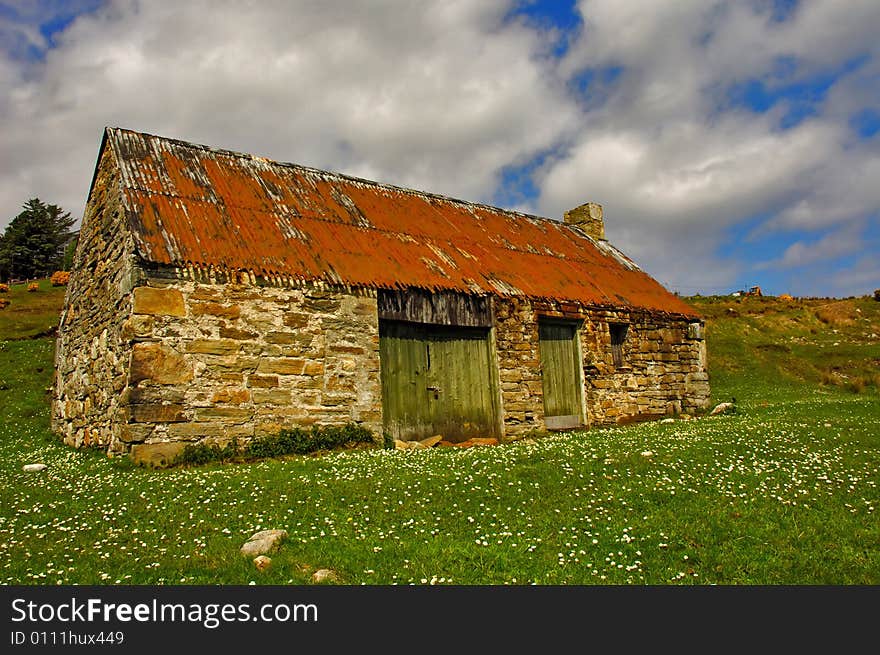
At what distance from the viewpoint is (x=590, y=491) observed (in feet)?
29.2

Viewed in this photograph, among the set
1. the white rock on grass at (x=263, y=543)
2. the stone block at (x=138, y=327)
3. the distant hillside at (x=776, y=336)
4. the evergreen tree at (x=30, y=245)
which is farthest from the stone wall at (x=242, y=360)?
the evergreen tree at (x=30, y=245)

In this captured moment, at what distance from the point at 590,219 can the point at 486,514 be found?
20.2 meters

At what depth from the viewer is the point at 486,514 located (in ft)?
26.0

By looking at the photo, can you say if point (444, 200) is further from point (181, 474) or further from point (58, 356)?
point (181, 474)

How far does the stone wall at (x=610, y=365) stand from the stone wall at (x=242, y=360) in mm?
4103

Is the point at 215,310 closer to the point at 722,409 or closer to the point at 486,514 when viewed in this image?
the point at 486,514

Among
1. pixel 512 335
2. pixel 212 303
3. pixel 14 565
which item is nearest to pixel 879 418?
pixel 512 335

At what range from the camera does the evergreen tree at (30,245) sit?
208 feet

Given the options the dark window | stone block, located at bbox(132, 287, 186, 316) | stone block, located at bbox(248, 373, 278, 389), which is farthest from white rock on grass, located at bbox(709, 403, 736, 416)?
stone block, located at bbox(132, 287, 186, 316)

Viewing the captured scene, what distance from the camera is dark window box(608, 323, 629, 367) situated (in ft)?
63.4

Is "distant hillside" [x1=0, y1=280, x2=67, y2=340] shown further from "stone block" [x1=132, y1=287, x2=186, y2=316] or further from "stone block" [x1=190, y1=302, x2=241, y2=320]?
"stone block" [x1=190, y1=302, x2=241, y2=320]

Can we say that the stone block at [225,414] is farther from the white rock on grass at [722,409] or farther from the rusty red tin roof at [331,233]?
the white rock on grass at [722,409]

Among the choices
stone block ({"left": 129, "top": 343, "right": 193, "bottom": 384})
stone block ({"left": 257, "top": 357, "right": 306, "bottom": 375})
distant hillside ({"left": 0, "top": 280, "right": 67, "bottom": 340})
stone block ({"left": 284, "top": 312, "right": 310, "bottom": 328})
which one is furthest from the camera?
distant hillside ({"left": 0, "top": 280, "right": 67, "bottom": 340})

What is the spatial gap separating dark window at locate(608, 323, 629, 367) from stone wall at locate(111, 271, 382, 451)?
28.4 feet
